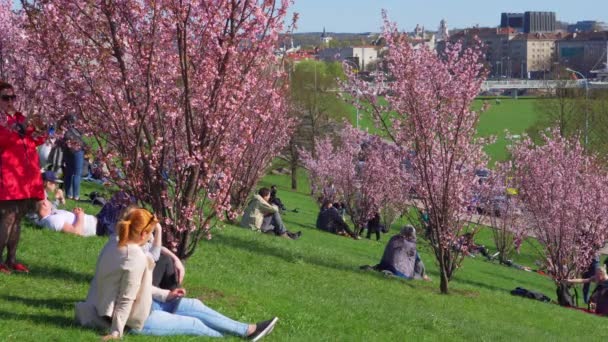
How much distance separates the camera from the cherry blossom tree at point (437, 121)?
1559 centimetres

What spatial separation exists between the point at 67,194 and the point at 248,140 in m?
8.82

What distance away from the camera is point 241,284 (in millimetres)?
11773

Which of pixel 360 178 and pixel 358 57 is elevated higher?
pixel 358 57

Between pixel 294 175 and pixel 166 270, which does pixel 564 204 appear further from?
pixel 294 175

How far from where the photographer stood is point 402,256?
673 inches

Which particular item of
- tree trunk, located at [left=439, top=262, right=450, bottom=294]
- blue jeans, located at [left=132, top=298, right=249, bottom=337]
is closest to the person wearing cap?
tree trunk, located at [left=439, top=262, right=450, bottom=294]

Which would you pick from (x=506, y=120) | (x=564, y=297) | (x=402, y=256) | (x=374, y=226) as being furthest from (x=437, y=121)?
(x=506, y=120)

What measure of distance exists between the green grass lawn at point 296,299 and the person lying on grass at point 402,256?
465 mm

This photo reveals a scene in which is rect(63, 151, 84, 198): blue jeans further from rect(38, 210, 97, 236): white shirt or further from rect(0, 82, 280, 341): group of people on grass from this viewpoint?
rect(0, 82, 280, 341): group of people on grass

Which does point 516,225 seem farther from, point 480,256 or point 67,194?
point 67,194

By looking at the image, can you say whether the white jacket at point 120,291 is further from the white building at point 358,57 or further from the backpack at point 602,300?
the backpack at point 602,300

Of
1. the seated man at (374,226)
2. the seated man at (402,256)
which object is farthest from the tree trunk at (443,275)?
the seated man at (374,226)

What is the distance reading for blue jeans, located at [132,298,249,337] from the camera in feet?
26.9

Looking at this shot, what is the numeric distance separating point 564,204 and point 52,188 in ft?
40.1
